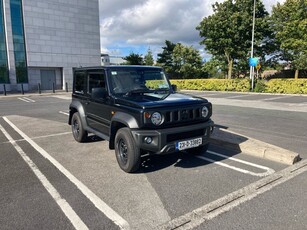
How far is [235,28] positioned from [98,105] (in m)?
25.8

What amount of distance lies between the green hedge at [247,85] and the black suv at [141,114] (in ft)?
65.8

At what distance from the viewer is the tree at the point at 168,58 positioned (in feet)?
150

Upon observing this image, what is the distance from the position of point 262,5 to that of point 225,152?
28.4m

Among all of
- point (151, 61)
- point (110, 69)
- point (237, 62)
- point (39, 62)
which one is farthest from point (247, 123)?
point (151, 61)

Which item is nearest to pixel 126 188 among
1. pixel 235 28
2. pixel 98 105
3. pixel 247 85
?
pixel 98 105

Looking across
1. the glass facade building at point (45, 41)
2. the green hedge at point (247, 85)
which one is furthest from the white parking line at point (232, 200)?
the glass facade building at point (45, 41)

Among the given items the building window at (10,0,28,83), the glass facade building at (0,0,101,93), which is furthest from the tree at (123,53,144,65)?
A: the building window at (10,0,28,83)

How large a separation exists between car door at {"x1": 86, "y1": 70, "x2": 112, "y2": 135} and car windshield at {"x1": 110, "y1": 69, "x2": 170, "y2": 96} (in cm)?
24

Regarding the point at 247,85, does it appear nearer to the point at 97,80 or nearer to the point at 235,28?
the point at 235,28

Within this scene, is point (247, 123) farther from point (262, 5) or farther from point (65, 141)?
point (262, 5)

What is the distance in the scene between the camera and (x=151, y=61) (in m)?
53.1

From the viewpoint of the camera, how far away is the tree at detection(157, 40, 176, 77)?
45844 mm

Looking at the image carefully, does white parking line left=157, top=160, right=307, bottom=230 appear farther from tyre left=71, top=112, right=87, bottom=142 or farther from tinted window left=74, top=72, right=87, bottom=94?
tinted window left=74, top=72, right=87, bottom=94

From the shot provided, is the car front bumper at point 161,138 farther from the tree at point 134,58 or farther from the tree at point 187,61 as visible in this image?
the tree at point 134,58
